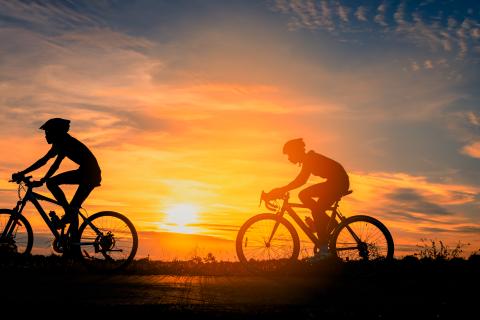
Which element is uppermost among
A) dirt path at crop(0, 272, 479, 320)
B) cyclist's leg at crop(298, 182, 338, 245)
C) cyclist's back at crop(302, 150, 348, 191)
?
cyclist's back at crop(302, 150, 348, 191)

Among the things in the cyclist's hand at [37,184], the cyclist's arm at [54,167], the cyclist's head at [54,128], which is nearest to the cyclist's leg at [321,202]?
the cyclist's arm at [54,167]

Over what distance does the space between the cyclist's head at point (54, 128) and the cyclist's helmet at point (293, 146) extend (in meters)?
4.43

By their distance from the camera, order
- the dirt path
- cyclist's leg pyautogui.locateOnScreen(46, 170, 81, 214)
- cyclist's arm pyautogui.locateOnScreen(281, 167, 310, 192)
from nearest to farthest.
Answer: the dirt path, cyclist's leg pyautogui.locateOnScreen(46, 170, 81, 214), cyclist's arm pyautogui.locateOnScreen(281, 167, 310, 192)

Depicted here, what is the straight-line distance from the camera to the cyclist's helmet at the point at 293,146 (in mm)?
10930

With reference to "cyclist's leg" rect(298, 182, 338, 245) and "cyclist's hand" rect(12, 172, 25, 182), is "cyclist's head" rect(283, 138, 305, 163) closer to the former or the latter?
"cyclist's leg" rect(298, 182, 338, 245)

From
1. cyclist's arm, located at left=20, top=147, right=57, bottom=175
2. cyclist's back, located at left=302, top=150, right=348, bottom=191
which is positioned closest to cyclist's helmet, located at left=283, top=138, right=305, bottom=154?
cyclist's back, located at left=302, top=150, right=348, bottom=191

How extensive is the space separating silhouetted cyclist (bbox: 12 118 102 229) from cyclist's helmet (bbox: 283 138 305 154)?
3.80 metres

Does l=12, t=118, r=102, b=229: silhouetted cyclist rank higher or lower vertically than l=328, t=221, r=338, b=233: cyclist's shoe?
higher

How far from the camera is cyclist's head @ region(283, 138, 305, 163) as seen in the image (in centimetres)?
1093

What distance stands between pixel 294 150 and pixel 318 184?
2.83 feet

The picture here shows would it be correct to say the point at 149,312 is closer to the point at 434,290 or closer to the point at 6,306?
the point at 6,306

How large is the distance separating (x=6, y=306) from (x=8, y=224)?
5465mm

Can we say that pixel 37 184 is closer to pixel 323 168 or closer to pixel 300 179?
pixel 300 179

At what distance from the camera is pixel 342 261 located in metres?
11.2
